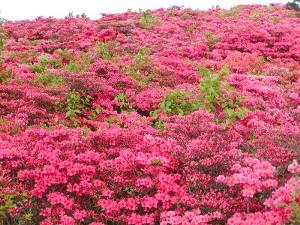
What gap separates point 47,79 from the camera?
48.7ft

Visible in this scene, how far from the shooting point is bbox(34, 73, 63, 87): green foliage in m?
14.5

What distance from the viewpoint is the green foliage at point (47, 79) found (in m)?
14.5

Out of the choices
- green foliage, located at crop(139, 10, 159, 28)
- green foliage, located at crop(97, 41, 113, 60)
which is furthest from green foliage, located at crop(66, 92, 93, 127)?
green foliage, located at crop(139, 10, 159, 28)

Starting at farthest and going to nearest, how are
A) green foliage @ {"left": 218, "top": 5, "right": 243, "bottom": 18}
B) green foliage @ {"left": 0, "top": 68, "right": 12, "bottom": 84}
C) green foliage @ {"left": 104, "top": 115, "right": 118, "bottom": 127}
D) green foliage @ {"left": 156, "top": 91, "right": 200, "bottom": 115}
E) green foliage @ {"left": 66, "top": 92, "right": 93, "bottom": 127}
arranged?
green foliage @ {"left": 218, "top": 5, "right": 243, "bottom": 18}
green foliage @ {"left": 0, "top": 68, "right": 12, "bottom": 84}
green foliage @ {"left": 156, "top": 91, "right": 200, "bottom": 115}
green foliage @ {"left": 66, "top": 92, "right": 93, "bottom": 127}
green foliage @ {"left": 104, "top": 115, "right": 118, "bottom": 127}

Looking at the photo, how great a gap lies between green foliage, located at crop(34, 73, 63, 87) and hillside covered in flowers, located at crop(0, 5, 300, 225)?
0.04 m

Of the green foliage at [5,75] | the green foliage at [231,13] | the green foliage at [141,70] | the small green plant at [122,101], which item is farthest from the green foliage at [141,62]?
the green foliage at [231,13]

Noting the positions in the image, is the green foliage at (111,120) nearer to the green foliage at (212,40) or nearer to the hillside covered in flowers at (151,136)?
the hillside covered in flowers at (151,136)

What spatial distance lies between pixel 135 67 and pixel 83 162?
8365 mm

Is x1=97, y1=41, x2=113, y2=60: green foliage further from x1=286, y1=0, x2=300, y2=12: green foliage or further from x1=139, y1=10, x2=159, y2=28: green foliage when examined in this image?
x1=286, y1=0, x2=300, y2=12: green foliage

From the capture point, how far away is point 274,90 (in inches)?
576

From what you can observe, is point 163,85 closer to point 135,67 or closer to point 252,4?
point 135,67

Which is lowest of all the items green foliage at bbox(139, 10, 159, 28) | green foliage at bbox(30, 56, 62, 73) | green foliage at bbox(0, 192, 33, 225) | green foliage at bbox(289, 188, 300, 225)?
green foliage at bbox(0, 192, 33, 225)

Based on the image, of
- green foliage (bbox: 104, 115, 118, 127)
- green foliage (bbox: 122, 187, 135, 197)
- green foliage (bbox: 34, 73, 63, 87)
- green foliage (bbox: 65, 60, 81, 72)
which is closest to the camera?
green foliage (bbox: 122, 187, 135, 197)

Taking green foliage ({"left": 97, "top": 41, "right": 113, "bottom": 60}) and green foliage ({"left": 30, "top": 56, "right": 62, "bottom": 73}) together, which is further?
green foliage ({"left": 97, "top": 41, "right": 113, "bottom": 60})
